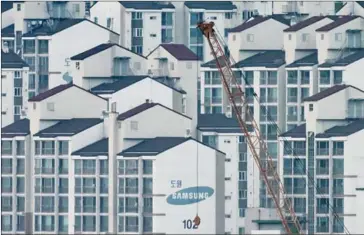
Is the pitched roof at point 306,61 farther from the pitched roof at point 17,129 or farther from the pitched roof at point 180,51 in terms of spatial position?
the pitched roof at point 17,129

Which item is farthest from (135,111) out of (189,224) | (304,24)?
(304,24)

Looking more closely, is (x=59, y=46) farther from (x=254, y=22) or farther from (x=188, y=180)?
(x=188, y=180)

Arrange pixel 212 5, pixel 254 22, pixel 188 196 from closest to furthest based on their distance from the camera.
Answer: pixel 188 196, pixel 254 22, pixel 212 5

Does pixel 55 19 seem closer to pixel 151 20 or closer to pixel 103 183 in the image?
pixel 151 20

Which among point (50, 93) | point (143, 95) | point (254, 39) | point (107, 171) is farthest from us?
point (254, 39)

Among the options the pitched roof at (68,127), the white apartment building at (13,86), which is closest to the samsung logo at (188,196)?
the pitched roof at (68,127)

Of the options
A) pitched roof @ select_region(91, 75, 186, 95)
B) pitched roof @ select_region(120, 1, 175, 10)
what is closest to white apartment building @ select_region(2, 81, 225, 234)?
pitched roof @ select_region(91, 75, 186, 95)
